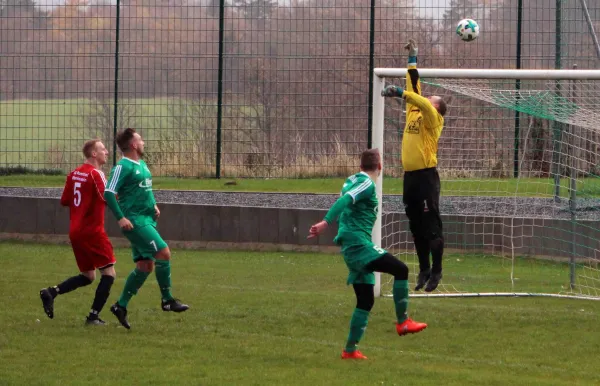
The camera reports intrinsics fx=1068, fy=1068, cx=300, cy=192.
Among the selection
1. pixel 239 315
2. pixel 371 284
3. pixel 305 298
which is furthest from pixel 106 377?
pixel 305 298

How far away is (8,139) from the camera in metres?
20.7

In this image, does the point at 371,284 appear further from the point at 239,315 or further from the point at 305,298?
the point at 305,298

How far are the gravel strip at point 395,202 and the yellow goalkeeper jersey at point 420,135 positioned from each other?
4.51 meters

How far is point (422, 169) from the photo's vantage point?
11.6 m

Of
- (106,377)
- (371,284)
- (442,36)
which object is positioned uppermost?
(442,36)

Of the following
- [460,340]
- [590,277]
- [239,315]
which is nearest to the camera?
[460,340]

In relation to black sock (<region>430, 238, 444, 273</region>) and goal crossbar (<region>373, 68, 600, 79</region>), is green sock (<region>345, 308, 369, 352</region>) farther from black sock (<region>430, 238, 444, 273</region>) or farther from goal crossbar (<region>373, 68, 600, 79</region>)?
goal crossbar (<region>373, 68, 600, 79</region>)

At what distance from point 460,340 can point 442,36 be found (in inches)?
425

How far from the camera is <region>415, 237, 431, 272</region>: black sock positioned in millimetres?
11789

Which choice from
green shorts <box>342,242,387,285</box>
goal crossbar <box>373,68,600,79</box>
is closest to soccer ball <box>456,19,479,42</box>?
goal crossbar <box>373,68,600,79</box>

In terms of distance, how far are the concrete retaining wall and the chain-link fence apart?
2898 mm

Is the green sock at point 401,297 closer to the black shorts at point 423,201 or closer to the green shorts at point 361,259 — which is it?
the green shorts at point 361,259

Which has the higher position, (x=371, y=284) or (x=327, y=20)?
(x=327, y=20)

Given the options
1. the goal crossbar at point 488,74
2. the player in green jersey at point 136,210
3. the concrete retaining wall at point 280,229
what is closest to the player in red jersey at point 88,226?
the player in green jersey at point 136,210
